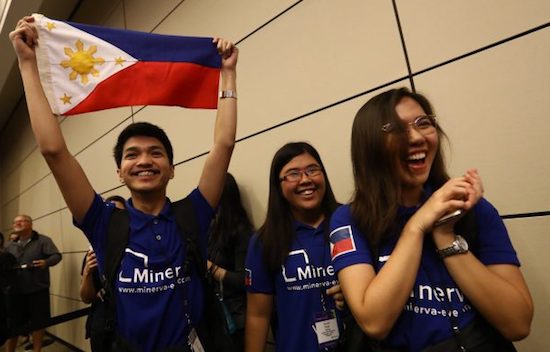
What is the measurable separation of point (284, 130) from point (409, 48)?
75 centimetres

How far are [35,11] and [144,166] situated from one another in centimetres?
354

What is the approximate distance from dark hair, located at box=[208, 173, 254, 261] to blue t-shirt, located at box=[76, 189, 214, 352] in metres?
0.69

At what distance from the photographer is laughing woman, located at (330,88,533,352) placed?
2.18ft

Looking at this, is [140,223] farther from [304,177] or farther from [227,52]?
[227,52]

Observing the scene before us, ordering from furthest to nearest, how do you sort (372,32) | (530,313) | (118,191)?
(118,191) → (372,32) → (530,313)

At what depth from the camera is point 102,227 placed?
3.45 feet

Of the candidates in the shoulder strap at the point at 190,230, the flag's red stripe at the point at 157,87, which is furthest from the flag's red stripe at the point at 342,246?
the flag's red stripe at the point at 157,87

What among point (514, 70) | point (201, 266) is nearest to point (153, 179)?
point (201, 266)

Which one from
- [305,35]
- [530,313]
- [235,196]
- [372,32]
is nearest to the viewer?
[530,313]

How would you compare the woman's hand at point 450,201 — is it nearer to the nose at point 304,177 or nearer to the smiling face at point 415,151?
the smiling face at point 415,151

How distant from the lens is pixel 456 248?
2.24ft

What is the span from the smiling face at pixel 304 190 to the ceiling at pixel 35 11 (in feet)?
9.85

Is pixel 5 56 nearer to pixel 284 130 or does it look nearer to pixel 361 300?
pixel 284 130

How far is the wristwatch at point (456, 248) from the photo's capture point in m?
0.68
